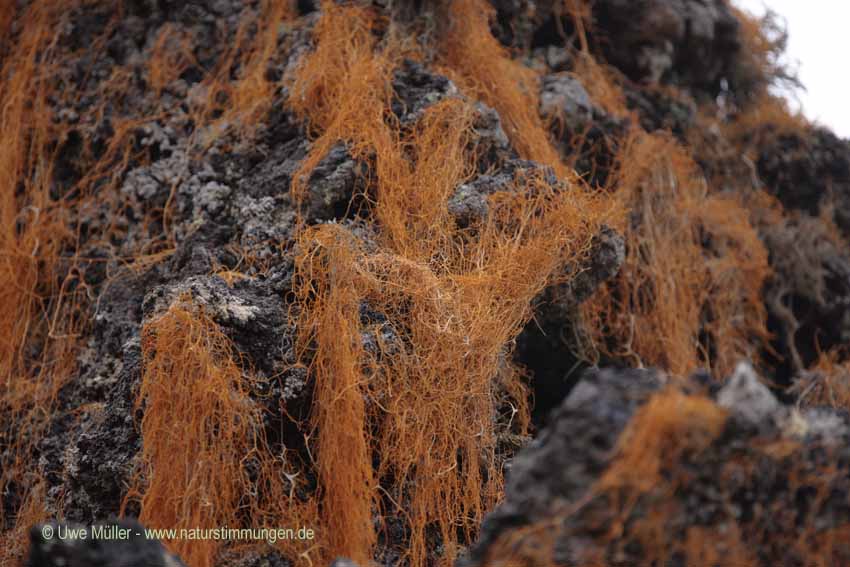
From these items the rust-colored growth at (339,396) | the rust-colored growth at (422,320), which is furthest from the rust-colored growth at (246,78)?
the rust-colored growth at (339,396)

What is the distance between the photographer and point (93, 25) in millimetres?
4340

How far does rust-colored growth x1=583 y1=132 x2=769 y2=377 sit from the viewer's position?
420 cm

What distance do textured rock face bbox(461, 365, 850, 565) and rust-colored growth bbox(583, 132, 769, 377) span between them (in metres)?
2.18

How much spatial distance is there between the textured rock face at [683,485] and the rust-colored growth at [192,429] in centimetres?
105

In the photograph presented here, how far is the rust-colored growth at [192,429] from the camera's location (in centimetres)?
254

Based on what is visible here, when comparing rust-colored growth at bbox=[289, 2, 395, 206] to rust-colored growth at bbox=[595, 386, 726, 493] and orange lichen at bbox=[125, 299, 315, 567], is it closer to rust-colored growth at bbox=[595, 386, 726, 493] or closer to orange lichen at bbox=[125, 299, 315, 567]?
orange lichen at bbox=[125, 299, 315, 567]

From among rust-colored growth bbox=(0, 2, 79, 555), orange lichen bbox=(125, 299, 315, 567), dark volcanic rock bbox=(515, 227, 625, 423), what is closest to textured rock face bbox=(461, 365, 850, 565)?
orange lichen bbox=(125, 299, 315, 567)

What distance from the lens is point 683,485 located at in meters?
1.71

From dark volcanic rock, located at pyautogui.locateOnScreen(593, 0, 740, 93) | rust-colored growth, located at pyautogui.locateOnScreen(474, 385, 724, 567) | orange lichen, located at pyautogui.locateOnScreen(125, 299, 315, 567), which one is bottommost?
orange lichen, located at pyautogui.locateOnScreen(125, 299, 315, 567)

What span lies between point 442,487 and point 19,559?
4.62 ft

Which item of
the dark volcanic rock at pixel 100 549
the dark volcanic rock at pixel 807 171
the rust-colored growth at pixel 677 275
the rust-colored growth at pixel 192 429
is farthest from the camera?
the dark volcanic rock at pixel 807 171

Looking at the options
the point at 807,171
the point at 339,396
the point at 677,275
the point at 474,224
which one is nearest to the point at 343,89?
the point at 474,224

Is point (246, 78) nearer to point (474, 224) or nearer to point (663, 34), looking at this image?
point (474, 224)

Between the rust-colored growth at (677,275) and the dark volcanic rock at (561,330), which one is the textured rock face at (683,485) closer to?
the dark volcanic rock at (561,330)
